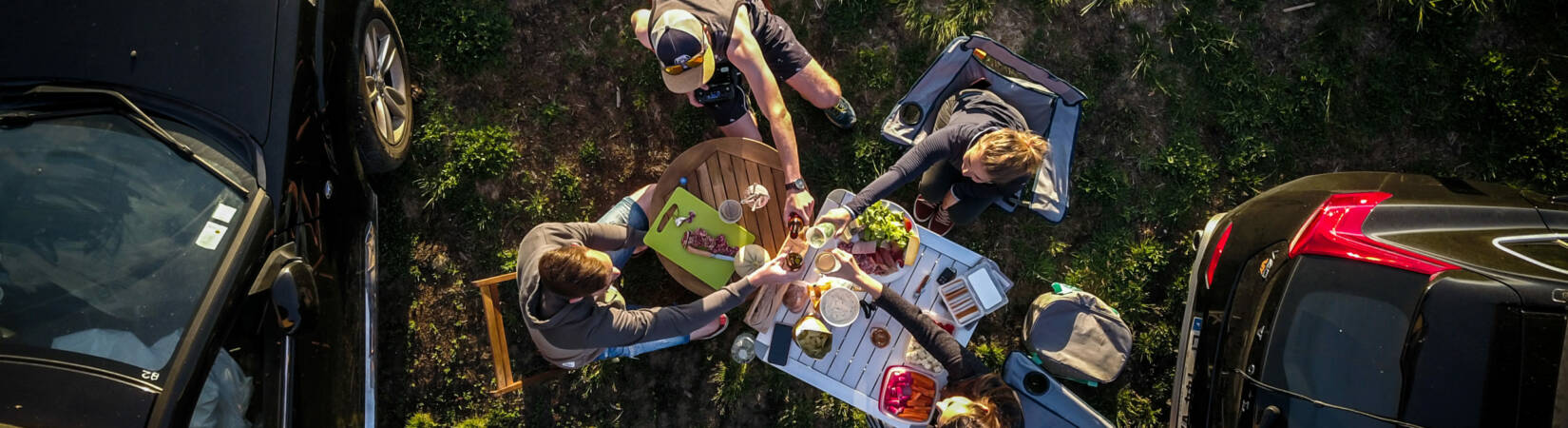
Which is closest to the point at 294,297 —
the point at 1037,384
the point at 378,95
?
the point at 378,95

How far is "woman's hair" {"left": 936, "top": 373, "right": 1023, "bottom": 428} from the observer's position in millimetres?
3715

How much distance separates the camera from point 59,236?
2.97 m

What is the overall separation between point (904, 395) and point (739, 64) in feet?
7.32

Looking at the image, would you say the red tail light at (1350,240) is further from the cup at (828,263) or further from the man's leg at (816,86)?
the man's leg at (816,86)

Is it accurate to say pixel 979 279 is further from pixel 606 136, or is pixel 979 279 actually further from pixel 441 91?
pixel 441 91

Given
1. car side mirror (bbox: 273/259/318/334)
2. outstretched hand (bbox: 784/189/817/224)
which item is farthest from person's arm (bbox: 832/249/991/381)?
car side mirror (bbox: 273/259/318/334)

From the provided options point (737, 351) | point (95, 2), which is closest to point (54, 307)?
point (95, 2)

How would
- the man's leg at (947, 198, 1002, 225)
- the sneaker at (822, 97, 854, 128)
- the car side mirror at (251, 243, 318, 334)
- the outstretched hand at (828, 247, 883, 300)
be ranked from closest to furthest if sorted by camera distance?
1. the car side mirror at (251, 243, 318, 334)
2. the outstretched hand at (828, 247, 883, 300)
3. the man's leg at (947, 198, 1002, 225)
4. the sneaker at (822, 97, 854, 128)

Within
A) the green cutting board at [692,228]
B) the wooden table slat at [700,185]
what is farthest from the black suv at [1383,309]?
the wooden table slat at [700,185]

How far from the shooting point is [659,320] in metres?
3.86

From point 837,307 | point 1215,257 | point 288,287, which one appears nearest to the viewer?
point 288,287

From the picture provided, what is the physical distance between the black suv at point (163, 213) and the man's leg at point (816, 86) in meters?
2.74

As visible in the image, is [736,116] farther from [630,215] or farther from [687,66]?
[630,215]

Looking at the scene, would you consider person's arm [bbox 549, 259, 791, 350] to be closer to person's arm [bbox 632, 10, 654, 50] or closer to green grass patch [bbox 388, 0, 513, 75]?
person's arm [bbox 632, 10, 654, 50]
